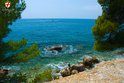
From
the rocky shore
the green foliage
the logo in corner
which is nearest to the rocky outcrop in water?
the green foliage

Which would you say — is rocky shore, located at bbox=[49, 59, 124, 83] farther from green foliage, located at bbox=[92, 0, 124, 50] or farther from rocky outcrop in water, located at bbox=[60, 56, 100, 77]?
rocky outcrop in water, located at bbox=[60, 56, 100, 77]

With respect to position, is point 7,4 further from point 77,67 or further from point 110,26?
point 77,67

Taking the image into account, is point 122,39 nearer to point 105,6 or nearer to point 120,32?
point 120,32

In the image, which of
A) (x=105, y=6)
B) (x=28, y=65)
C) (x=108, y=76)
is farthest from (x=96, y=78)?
(x=28, y=65)

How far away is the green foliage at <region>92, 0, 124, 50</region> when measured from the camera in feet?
86.3

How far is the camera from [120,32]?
1058 inches

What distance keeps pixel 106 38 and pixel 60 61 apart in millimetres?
13182

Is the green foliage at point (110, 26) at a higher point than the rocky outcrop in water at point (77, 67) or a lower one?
higher

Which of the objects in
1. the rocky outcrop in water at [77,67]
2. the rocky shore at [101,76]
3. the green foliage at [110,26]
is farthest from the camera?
the rocky outcrop in water at [77,67]

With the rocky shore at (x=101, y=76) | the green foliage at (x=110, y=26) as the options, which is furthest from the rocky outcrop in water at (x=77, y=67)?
the rocky shore at (x=101, y=76)

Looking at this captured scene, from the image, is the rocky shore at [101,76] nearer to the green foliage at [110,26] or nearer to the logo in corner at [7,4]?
the logo in corner at [7,4]

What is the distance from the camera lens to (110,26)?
26078 mm

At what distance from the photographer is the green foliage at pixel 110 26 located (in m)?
26.3

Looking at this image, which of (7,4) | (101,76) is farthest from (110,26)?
(7,4)
